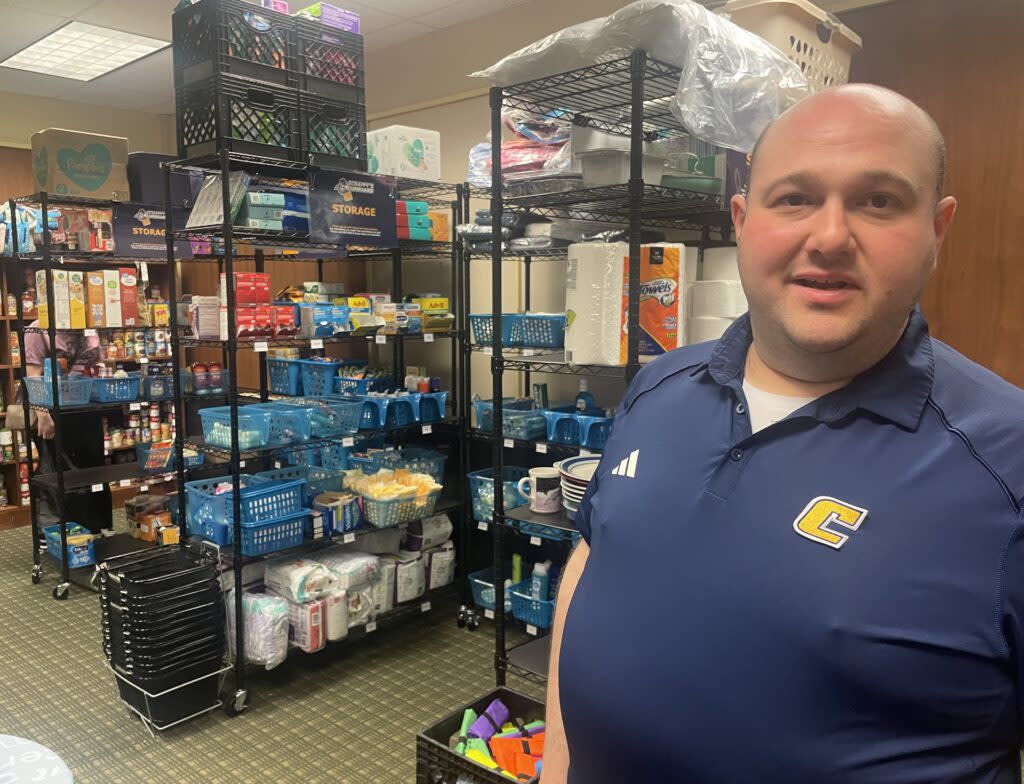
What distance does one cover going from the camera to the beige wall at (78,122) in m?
6.36

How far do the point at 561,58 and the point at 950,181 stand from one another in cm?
160

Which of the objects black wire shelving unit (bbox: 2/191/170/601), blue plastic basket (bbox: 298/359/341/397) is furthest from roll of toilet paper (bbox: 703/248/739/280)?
black wire shelving unit (bbox: 2/191/170/601)

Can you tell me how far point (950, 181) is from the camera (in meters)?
2.91

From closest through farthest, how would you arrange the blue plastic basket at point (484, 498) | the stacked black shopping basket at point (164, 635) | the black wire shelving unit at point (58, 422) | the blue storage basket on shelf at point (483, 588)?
1. the stacked black shopping basket at point (164, 635)
2. the blue plastic basket at point (484, 498)
3. the blue storage basket on shelf at point (483, 588)
4. the black wire shelving unit at point (58, 422)

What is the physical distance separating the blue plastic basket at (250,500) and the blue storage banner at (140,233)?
188 cm

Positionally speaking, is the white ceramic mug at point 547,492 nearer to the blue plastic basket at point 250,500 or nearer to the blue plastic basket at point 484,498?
the blue plastic basket at point 484,498

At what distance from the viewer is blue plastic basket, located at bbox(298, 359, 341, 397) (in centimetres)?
418

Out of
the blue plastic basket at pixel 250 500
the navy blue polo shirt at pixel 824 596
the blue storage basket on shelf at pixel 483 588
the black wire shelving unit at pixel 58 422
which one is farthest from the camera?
the black wire shelving unit at pixel 58 422

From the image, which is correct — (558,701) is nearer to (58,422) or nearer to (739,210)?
(739,210)

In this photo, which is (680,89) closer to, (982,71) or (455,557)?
(982,71)

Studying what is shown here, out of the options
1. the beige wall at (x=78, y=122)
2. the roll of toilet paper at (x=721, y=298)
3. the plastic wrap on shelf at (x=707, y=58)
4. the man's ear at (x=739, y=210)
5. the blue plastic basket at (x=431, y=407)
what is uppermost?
the beige wall at (x=78, y=122)

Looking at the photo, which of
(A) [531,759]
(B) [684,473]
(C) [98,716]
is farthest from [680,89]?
(C) [98,716]

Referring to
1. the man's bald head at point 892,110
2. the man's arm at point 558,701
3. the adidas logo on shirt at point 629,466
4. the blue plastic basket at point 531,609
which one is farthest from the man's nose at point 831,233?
the blue plastic basket at point 531,609

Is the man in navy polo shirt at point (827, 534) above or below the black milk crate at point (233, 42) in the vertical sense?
below
